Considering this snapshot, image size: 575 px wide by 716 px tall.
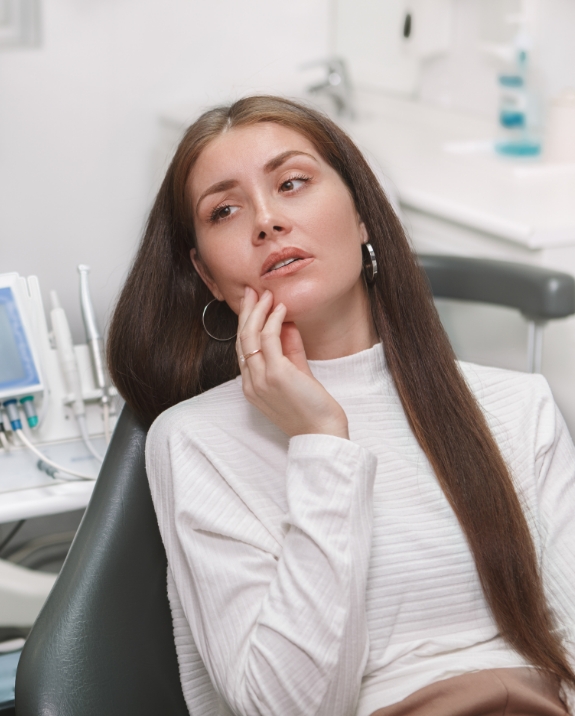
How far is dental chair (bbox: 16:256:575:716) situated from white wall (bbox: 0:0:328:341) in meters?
1.65

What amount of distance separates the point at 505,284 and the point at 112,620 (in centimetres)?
92

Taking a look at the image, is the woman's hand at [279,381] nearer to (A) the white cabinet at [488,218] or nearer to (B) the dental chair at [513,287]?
(B) the dental chair at [513,287]

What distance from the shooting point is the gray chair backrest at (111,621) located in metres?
0.92

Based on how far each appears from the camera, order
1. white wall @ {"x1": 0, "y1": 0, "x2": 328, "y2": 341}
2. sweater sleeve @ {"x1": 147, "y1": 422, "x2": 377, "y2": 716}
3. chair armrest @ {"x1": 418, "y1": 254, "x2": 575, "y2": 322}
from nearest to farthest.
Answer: sweater sleeve @ {"x1": 147, "y1": 422, "x2": 377, "y2": 716}, chair armrest @ {"x1": 418, "y1": 254, "x2": 575, "y2": 322}, white wall @ {"x1": 0, "y1": 0, "x2": 328, "y2": 341}

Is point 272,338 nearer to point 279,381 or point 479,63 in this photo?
point 279,381

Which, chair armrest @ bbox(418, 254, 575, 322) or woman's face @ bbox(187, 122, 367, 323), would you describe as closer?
woman's face @ bbox(187, 122, 367, 323)

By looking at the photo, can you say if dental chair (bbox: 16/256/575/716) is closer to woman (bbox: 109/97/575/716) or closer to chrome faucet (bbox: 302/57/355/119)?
woman (bbox: 109/97/575/716)

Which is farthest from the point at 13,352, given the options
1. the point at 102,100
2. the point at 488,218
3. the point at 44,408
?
the point at 102,100

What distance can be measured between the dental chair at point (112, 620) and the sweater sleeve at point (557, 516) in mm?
455

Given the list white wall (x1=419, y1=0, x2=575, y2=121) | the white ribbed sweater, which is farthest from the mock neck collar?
white wall (x1=419, y1=0, x2=575, y2=121)

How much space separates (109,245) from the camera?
276cm

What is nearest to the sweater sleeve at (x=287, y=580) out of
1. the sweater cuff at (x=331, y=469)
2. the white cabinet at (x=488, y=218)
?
the sweater cuff at (x=331, y=469)

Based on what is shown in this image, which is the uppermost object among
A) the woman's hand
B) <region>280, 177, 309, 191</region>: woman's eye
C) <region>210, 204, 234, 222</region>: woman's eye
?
<region>280, 177, 309, 191</region>: woman's eye

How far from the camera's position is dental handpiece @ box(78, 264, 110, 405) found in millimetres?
1394
